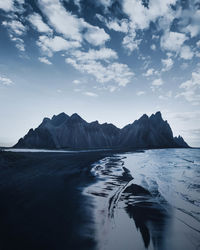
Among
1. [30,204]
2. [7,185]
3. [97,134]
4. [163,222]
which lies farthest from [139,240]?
[97,134]

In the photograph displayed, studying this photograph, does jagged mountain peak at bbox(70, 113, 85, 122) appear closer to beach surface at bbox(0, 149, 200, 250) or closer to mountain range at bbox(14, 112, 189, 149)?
mountain range at bbox(14, 112, 189, 149)

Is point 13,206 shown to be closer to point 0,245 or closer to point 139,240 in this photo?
point 0,245

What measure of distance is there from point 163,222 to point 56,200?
17.0 ft

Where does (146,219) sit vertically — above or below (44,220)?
below

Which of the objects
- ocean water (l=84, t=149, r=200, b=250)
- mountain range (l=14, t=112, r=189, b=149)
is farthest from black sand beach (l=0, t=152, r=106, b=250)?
mountain range (l=14, t=112, r=189, b=149)

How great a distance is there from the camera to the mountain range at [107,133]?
145 meters

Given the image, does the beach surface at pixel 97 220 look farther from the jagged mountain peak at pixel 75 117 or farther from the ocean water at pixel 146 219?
the jagged mountain peak at pixel 75 117

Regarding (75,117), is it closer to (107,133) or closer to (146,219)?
(107,133)

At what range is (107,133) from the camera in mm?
174750

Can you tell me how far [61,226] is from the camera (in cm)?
501

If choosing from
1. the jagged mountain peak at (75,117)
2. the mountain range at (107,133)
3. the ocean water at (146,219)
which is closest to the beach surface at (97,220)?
the ocean water at (146,219)

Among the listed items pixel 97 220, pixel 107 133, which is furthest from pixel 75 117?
pixel 97 220

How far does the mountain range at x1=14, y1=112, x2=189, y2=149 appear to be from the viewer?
145m

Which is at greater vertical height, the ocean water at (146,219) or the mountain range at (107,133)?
the mountain range at (107,133)
